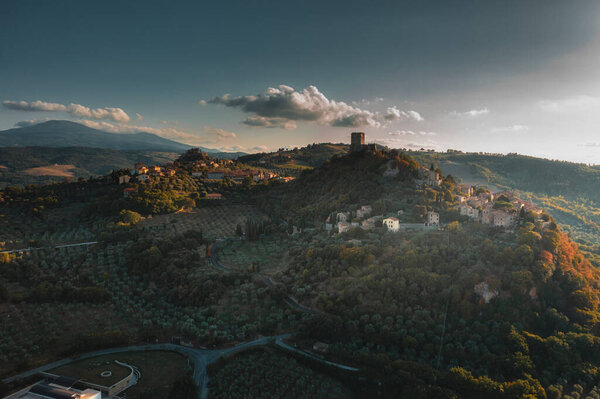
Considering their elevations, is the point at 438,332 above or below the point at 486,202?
below

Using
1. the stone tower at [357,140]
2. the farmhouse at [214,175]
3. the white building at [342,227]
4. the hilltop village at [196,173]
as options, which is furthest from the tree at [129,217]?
the stone tower at [357,140]

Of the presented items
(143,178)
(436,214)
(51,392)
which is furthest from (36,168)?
(436,214)

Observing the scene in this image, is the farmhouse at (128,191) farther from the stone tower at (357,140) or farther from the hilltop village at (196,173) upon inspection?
the stone tower at (357,140)

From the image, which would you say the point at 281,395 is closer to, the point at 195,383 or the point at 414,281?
the point at 195,383

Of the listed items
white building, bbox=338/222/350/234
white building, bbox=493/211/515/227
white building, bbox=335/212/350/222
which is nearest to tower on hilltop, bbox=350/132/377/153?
white building, bbox=335/212/350/222

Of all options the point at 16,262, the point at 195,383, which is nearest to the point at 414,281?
the point at 195,383

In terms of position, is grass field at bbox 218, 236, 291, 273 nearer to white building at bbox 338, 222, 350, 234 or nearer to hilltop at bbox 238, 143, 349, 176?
white building at bbox 338, 222, 350, 234
